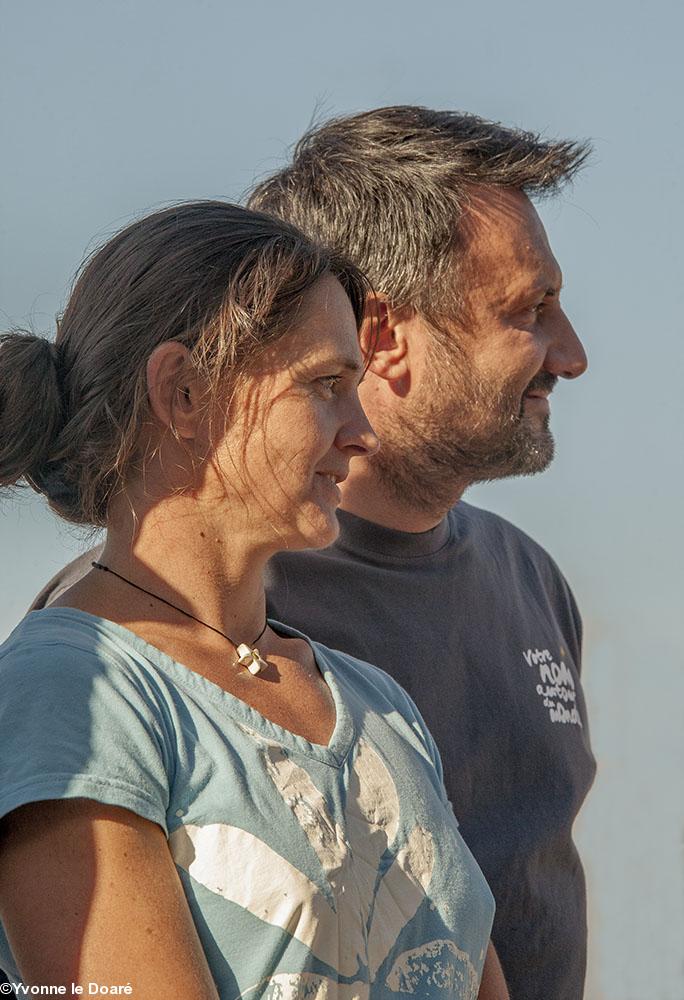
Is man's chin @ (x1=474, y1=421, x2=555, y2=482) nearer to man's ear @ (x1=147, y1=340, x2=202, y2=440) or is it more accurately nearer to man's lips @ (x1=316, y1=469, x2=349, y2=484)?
man's lips @ (x1=316, y1=469, x2=349, y2=484)

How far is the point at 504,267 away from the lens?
2756mm

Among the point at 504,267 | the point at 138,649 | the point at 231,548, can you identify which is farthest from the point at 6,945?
the point at 504,267

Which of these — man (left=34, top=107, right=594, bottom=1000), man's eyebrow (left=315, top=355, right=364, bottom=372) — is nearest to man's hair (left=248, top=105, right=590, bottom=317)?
man (left=34, top=107, right=594, bottom=1000)

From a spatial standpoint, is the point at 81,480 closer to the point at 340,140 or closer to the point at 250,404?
the point at 250,404

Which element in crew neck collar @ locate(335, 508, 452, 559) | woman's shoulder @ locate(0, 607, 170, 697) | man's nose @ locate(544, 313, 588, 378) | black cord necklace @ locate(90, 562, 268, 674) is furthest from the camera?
man's nose @ locate(544, 313, 588, 378)

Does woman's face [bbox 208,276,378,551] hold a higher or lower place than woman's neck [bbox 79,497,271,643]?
higher

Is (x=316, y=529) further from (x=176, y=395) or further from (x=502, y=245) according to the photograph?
(x=502, y=245)

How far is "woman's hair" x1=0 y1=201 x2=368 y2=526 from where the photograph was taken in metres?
1.72

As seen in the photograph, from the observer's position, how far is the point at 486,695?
2557mm

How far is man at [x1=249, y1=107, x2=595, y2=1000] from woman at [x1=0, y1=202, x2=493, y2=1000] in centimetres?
54

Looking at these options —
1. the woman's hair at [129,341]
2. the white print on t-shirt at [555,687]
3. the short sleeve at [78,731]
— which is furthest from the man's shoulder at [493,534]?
the short sleeve at [78,731]

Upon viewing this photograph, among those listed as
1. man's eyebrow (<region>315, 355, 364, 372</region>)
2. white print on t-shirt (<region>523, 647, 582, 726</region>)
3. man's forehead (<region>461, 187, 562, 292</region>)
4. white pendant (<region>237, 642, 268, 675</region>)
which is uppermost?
man's forehead (<region>461, 187, 562, 292</region>)

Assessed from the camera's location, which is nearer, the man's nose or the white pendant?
the white pendant

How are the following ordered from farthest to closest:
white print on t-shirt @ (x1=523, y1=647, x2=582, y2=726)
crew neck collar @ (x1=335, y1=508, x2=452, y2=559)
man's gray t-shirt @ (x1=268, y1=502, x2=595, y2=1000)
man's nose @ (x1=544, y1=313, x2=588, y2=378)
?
1. man's nose @ (x1=544, y1=313, x2=588, y2=378)
2. white print on t-shirt @ (x1=523, y1=647, x2=582, y2=726)
3. crew neck collar @ (x1=335, y1=508, x2=452, y2=559)
4. man's gray t-shirt @ (x1=268, y1=502, x2=595, y2=1000)
